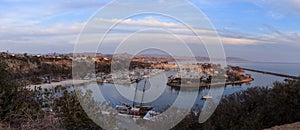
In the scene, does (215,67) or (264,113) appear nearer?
(264,113)

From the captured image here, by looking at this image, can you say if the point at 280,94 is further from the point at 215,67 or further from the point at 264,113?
the point at 215,67

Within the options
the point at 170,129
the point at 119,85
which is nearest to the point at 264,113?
the point at 170,129

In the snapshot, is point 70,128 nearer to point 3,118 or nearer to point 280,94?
point 3,118

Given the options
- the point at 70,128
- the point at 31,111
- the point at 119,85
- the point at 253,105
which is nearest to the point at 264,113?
the point at 253,105

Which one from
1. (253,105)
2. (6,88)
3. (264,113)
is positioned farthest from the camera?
(253,105)

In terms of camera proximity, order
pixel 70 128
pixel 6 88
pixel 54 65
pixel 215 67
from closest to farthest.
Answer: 1. pixel 70 128
2. pixel 6 88
3. pixel 215 67
4. pixel 54 65

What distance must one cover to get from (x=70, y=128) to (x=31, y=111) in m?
0.88

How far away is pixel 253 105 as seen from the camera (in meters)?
7.17

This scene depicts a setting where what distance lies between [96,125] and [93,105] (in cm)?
41

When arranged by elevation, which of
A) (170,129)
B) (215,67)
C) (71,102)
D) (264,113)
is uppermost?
(215,67)

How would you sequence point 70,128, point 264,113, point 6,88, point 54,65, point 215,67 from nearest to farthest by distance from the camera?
point 70,128 < point 6,88 < point 264,113 < point 215,67 < point 54,65

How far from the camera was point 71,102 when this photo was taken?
5.64 meters

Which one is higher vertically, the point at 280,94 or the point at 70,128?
the point at 280,94

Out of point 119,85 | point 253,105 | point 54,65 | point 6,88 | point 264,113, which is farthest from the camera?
point 54,65
